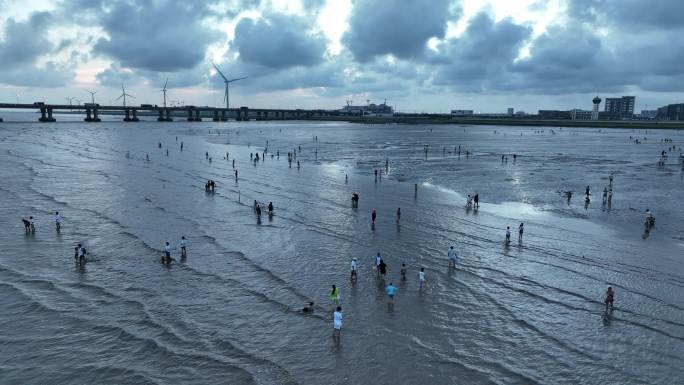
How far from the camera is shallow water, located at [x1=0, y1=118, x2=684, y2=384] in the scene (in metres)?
17.1

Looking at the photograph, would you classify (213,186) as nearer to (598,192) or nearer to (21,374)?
(21,374)

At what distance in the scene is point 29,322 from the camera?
20047 mm

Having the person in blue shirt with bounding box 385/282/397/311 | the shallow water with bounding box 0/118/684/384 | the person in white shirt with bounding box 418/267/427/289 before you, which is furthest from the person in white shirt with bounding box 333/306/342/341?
the person in white shirt with bounding box 418/267/427/289

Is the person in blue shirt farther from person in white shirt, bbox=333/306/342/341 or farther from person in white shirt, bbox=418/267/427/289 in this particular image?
person in white shirt, bbox=333/306/342/341

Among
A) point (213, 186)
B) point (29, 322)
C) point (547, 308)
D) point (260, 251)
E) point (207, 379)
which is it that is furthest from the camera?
point (213, 186)

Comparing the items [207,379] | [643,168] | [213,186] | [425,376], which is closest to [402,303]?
[425,376]

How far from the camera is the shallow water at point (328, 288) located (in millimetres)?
17094

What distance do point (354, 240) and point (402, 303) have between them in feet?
36.0

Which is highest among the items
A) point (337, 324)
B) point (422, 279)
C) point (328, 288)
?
point (422, 279)

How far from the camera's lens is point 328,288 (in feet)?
78.9

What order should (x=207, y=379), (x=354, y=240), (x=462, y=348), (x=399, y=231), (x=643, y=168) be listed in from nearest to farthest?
(x=207, y=379) → (x=462, y=348) → (x=354, y=240) → (x=399, y=231) → (x=643, y=168)

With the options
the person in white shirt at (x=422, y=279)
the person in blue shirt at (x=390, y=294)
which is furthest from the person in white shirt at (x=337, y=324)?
the person in white shirt at (x=422, y=279)

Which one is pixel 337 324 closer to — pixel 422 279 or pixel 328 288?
pixel 328 288

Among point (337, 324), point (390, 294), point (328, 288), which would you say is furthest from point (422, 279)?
point (337, 324)
